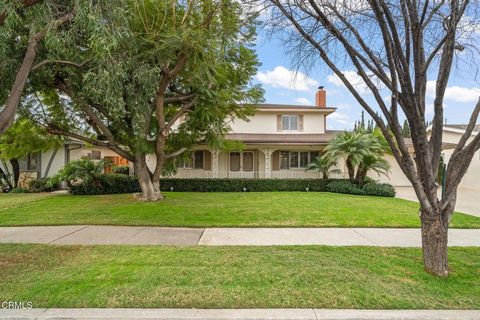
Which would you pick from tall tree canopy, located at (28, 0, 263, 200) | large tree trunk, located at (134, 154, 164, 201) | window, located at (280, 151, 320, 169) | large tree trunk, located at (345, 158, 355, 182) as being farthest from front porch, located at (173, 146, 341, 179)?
large tree trunk, located at (134, 154, 164, 201)

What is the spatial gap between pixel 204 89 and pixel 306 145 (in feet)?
29.4

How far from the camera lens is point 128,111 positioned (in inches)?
413

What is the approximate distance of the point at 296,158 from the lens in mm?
19750

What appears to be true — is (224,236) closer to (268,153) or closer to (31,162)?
(268,153)

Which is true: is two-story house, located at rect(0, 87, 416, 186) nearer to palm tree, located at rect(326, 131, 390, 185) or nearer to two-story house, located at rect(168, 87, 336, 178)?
two-story house, located at rect(168, 87, 336, 178)

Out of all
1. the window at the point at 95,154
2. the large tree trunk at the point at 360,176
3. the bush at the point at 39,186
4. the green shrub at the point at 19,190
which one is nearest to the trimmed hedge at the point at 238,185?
the large tree trunk at the point at 360,176

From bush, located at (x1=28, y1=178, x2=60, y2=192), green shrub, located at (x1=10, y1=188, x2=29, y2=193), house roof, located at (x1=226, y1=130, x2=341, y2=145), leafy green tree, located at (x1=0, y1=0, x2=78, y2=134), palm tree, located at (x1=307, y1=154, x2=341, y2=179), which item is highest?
leafy green tree, located at (x1=0, y1=0, x2=78, y2=134)

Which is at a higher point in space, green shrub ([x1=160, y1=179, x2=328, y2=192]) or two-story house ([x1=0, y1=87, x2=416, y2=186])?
two-story house ([x1=0, y1=87, x2=416, y2=186])

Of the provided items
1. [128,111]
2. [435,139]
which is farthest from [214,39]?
[435,139]

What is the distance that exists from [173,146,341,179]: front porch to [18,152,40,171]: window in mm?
8743

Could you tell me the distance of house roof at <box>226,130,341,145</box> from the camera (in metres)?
18.0

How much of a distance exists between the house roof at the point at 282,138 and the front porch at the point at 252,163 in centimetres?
63

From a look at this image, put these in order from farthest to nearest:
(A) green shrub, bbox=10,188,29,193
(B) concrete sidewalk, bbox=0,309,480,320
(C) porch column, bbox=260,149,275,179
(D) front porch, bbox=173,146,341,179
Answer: (D) front porch, bbox=173,146,341,179
(C) porch column, bbox=260,149,275,179
(A) green shrub, bbox=10,188,29,193
(B) concrete sidewalk, bbox=0,309,480,320

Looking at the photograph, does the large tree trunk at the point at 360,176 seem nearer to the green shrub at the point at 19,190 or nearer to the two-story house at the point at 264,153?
the two-story house at the point at 264,153
